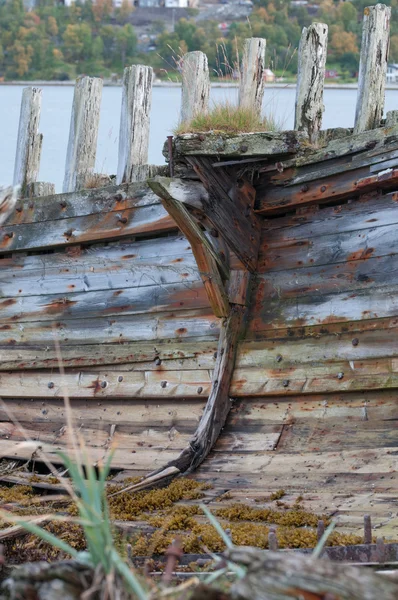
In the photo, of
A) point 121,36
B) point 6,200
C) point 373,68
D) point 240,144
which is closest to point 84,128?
point 240,144

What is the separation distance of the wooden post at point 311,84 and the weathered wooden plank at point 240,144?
1.44 feet

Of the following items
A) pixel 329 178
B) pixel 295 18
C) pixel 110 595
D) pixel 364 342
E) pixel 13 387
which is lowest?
pixel 13 387

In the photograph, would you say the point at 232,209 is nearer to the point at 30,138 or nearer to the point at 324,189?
the point at 324,189

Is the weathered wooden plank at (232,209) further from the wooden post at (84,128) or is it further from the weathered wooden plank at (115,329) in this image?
the wooden post at (84,128)

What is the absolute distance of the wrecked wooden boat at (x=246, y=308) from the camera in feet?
20.0

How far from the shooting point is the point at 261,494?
578 centimetres

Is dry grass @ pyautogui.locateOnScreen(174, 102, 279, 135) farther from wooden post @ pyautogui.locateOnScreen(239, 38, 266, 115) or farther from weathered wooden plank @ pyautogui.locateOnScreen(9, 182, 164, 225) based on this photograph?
weathered wooden plank @ pyautogui.locateOnScreen(9, 182, 164, 225)

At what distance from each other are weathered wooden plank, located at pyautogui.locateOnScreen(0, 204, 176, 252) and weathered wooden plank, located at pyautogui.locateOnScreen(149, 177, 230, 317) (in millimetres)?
675

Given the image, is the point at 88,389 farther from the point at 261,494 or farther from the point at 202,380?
the point at 261,494

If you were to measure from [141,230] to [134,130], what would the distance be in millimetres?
938

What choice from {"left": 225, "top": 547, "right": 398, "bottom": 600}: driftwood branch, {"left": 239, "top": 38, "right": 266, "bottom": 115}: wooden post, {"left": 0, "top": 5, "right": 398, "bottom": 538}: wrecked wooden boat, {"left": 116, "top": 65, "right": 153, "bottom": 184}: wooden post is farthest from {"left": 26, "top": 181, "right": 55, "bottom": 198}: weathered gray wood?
{"left": 225, "top": 547, "right": 398, "bottom": 600}: driftwood branch

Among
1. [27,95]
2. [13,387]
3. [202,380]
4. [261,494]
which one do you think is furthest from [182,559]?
[27,95]

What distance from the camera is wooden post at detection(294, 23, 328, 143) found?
6.59 metres

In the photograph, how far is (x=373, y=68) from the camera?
6465mm
